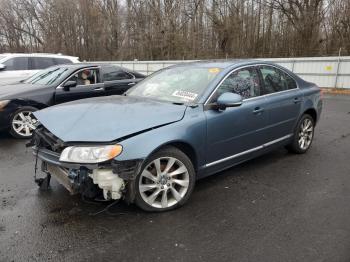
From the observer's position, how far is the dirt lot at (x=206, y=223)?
2795mm

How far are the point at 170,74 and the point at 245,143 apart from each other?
144cm

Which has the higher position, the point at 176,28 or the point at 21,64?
the point at 176,28

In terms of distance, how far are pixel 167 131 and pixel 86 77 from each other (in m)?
4.91

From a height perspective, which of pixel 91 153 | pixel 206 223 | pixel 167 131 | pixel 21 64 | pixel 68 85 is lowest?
pixel 206 223

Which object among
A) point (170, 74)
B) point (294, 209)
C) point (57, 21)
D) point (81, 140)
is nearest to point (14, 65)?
point (170, 74)

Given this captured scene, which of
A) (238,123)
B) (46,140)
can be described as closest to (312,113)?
(238,123)

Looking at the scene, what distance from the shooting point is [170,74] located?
4688mm

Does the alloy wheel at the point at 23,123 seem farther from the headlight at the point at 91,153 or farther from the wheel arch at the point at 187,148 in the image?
the wheel arch at the point at 187,148

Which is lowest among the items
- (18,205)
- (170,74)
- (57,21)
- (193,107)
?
(18,205)

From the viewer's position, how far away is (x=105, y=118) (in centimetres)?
345

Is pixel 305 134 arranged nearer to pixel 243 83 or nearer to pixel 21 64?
pixel 243 83

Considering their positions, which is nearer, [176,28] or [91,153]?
[91,153]

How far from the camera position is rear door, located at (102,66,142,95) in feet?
26.1

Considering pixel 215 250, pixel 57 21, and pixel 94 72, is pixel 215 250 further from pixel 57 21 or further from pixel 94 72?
pixel 57 21
